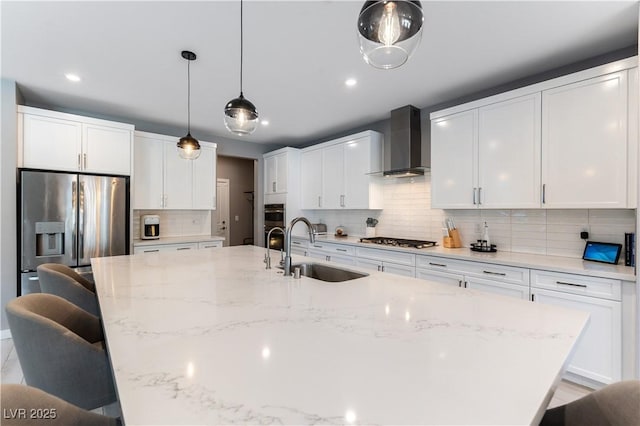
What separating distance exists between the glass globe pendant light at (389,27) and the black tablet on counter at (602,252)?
2336 mm

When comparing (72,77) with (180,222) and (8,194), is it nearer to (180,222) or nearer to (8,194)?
(8,194)

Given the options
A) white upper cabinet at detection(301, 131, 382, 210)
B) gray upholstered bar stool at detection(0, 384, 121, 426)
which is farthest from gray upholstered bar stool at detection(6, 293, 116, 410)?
white upper cabinet at detection(301, 131, 382, 210)

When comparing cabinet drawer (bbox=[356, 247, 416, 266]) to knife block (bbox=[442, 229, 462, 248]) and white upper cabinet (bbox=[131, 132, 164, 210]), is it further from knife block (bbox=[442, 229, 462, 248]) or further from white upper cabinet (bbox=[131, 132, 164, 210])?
white upper cabinet (bbox=[131, 132, 164, 210])

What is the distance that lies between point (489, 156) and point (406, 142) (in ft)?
3.27

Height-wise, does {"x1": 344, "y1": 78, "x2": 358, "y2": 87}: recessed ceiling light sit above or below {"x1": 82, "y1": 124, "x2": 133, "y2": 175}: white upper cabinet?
above

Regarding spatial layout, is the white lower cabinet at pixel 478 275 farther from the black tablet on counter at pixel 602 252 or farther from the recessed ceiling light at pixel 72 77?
the recessed ceiling light at pixel 72 77

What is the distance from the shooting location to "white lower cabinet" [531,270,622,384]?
80.2 inches

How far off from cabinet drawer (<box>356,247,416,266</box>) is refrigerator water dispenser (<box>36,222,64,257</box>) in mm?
3269

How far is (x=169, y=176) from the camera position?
429cm

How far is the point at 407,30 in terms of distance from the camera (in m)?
1.14

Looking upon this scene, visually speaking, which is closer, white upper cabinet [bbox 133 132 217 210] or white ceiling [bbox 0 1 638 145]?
white ceiling [bbox 0 1 638 145]

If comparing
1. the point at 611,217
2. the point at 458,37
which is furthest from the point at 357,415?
the point at 611,217

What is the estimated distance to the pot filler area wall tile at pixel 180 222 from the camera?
4420 mm

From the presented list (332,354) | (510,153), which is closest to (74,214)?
(332,354)
